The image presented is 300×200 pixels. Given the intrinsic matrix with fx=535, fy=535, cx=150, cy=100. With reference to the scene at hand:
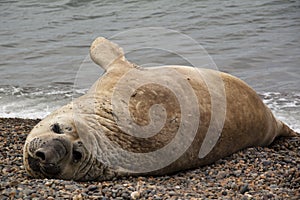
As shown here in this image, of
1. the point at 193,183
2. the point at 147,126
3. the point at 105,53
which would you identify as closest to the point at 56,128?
the point at 147,126

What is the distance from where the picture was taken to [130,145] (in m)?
4.04

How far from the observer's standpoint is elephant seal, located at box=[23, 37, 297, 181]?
3.89m

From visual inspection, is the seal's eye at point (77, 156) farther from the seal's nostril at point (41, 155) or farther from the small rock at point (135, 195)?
the small rock at point (135, 195)

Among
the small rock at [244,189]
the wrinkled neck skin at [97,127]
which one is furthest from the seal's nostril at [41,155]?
the small rock at [244,189]

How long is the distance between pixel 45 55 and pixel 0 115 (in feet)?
14.8

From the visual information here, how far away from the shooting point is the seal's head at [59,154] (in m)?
3.67

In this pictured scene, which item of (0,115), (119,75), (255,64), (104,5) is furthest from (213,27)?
(119,75)

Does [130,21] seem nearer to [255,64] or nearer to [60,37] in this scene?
[60,37]

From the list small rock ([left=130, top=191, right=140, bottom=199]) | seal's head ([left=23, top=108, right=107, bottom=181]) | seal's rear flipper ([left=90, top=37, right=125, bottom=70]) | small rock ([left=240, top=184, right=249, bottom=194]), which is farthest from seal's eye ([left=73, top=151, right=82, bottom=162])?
seal's rear flipper ([left=90, top=37, right=125, bottom=70])

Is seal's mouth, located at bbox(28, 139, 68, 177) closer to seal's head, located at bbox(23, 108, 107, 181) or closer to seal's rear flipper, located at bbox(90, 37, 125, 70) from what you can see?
seal's head, located at bbox(23, 108, 107, 181)

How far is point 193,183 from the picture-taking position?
4.15 metres

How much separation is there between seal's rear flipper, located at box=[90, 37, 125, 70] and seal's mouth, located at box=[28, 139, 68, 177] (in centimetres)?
197

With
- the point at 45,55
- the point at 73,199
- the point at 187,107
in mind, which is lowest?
the point at 45,55

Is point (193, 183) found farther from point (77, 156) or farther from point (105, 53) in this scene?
point (105, 53)
